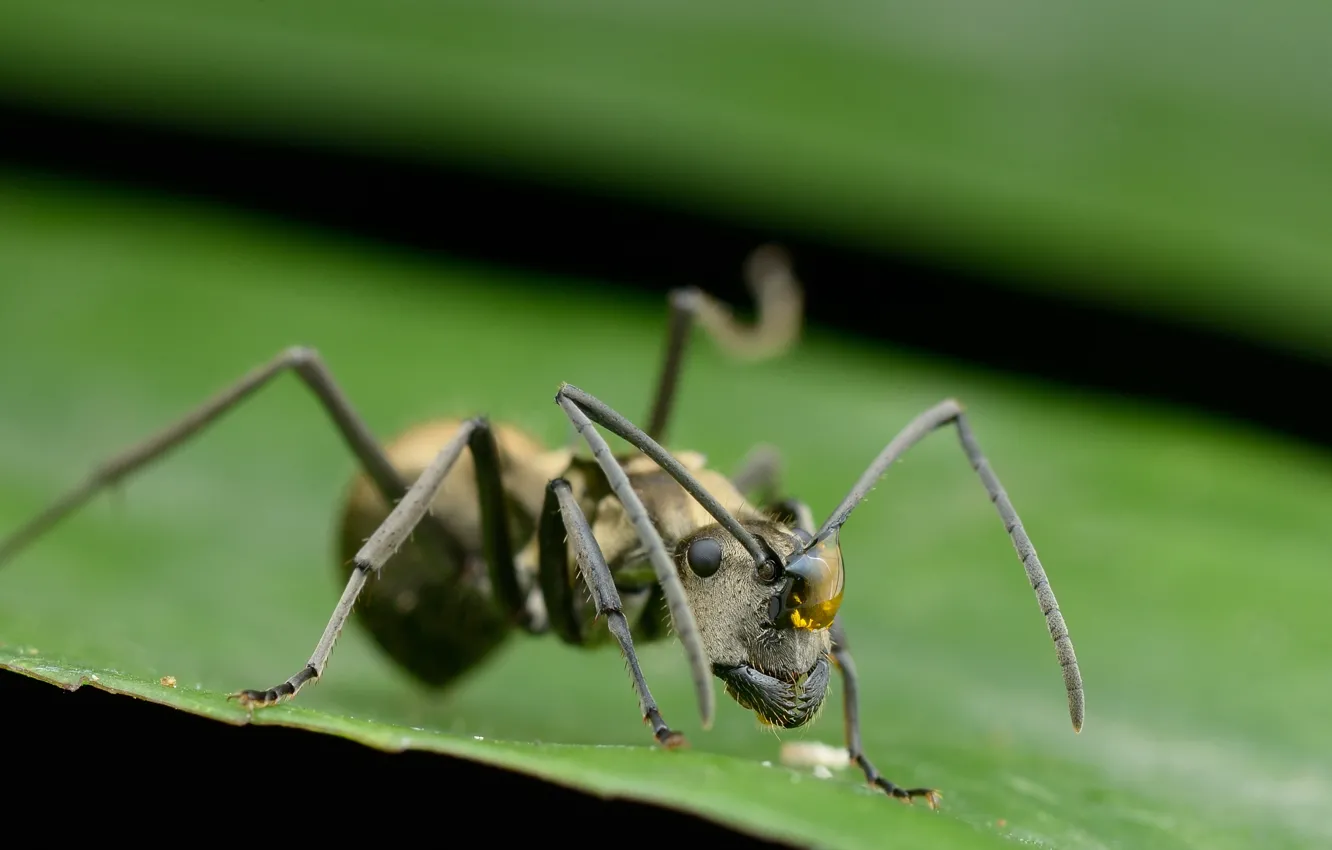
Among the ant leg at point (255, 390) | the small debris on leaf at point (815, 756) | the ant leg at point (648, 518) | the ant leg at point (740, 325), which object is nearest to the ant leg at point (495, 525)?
the ant leg at point (255, 390)

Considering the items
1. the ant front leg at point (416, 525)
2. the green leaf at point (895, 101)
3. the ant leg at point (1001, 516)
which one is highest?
the green leaf at point (895, 101)

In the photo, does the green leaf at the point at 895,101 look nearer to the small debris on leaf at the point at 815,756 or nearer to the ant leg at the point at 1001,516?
the ant leg at the point at 1001,516

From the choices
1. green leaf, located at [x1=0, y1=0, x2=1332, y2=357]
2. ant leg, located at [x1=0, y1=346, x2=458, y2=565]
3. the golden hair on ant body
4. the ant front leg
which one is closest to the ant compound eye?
the golden hair on ant body

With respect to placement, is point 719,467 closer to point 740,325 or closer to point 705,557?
point 740,325

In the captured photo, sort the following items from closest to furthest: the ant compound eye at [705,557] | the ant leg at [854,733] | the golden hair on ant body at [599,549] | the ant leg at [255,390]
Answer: the ant leg at [854,733] < the golden hair on ant body at [599,549] < the ant compound eye at [705,557] < the ant leg at [255,390]

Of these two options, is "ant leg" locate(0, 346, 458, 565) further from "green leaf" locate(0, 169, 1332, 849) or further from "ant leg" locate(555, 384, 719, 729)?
"ant leg" locate(555, 384, 719, 729)

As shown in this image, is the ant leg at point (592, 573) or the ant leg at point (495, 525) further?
the ant leg at point (495, 525)

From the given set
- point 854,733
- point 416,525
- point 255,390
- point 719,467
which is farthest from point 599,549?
point 719,467
